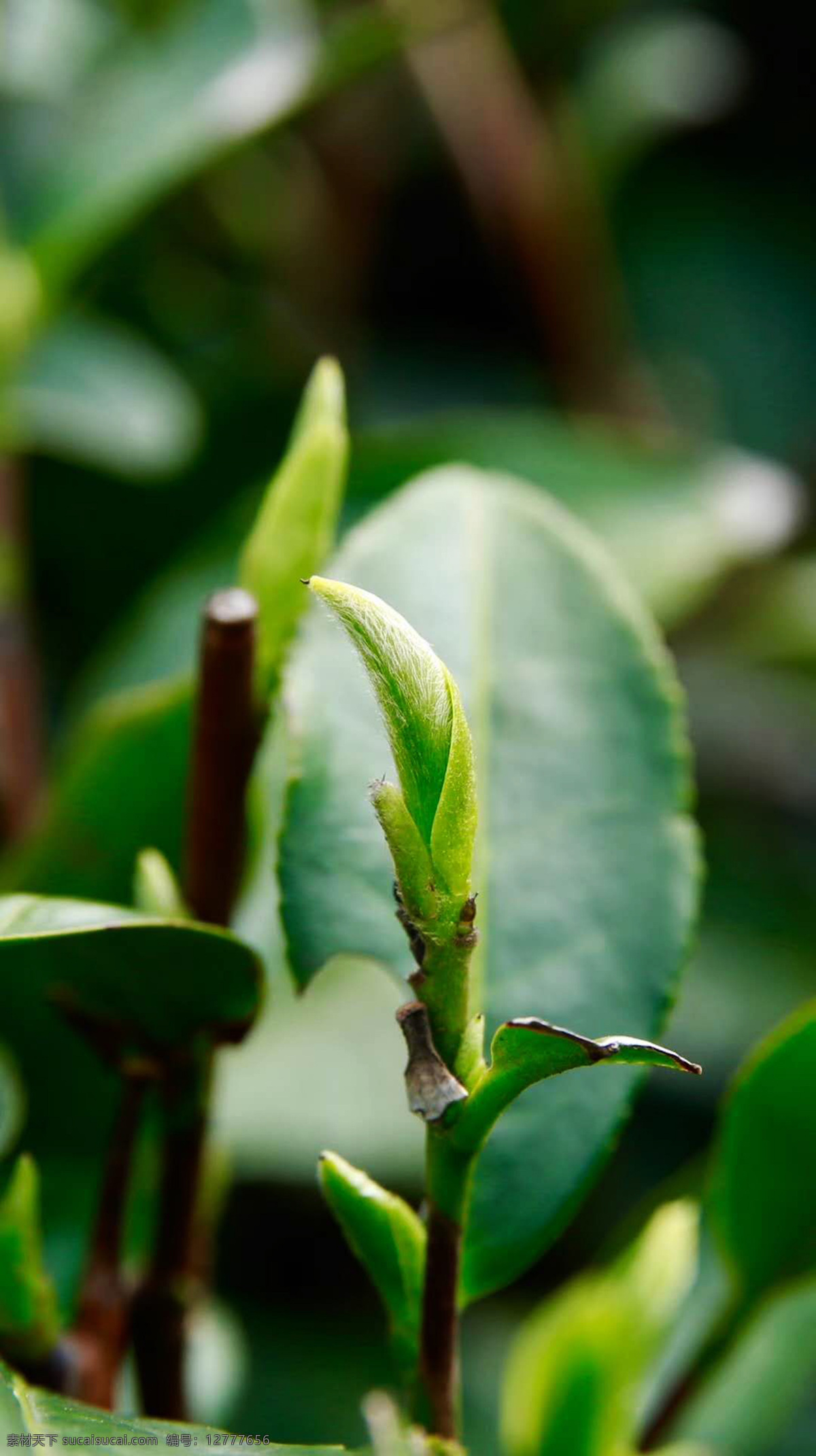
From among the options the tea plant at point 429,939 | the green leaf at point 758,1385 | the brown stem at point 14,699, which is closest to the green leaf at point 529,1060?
the tea plant at point 429,939

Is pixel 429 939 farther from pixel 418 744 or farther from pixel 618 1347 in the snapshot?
pixel 618 1347

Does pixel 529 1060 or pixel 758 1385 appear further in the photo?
pixel 758 1385

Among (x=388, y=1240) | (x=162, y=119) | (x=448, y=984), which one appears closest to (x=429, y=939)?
(x=448, y=984)

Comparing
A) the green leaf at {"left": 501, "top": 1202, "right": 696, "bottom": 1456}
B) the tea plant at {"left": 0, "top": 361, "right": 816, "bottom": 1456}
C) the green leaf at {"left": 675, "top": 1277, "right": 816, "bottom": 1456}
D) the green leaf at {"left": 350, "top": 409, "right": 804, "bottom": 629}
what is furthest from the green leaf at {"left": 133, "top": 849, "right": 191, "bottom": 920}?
the green leaf at {"left": 350, "top": 409, "right": 804, "bottom": 629}

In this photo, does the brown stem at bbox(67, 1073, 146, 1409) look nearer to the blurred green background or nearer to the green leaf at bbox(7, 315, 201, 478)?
the blurred green background

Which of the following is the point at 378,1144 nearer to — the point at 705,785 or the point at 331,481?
the point at 705,785

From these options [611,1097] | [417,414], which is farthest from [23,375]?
[611,1097]

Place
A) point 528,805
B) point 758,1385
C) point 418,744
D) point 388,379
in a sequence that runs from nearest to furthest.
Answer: point 418,744 < point 528,805 < point 758,1385 < point 388,379
